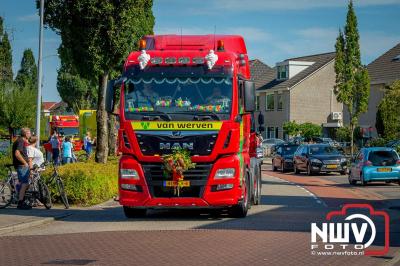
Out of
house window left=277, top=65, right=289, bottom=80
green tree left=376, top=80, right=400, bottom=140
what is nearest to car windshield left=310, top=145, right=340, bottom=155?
green tree left=376, top=80, right=400, bottom=140

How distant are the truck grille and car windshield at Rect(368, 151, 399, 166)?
1523 centimetres

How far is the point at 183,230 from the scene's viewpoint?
15.0 metres

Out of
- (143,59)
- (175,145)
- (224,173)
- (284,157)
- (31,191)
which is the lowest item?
(284,157)

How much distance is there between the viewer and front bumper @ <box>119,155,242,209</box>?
53.2ft

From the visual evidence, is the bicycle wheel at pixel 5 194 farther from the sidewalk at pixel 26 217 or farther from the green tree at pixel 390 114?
the green tree at pixel 390 114

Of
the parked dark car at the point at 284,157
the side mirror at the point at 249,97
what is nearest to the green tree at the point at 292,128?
the parked dark car at the point at 284,157

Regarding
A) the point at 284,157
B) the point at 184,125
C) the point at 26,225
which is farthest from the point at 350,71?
the point at 26,225

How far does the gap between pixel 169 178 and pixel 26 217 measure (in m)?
3.47

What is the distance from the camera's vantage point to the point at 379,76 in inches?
2461

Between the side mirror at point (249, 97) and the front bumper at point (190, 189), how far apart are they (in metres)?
1.12

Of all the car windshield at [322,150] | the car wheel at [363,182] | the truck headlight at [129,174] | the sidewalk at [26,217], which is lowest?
the car wheel at [363,182]

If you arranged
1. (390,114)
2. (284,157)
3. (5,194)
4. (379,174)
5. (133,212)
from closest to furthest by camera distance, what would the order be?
(133,212)
(5,194)
(379,174)
(284,157)
(390,114)

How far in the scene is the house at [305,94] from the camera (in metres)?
75.3

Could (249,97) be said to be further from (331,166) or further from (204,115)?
(331,166)
